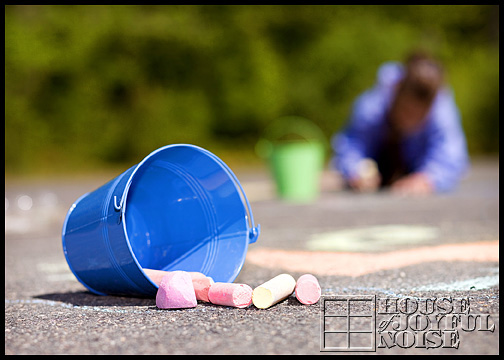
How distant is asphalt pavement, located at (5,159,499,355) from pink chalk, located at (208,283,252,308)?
0.03m

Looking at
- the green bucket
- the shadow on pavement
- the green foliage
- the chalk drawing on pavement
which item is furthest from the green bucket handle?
the shadow on pavement

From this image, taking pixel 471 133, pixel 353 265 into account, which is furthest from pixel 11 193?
pixel 471 133

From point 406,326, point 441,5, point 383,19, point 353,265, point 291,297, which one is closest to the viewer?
point 406,326

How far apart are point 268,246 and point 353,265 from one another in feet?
3.06

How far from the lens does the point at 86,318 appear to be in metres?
2.28

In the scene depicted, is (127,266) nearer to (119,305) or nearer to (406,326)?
(119,305)

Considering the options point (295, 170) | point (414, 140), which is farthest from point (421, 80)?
point (295, 170)

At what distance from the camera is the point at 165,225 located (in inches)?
116

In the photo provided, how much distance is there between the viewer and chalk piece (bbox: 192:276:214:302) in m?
2.40

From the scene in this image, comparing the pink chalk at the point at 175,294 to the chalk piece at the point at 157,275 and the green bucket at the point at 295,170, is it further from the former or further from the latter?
the green bucket at the point at 295,170

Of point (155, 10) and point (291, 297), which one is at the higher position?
point (155, 10)

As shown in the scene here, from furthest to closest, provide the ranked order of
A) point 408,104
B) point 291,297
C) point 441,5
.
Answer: point 441,5
point 408,104
point 291,297

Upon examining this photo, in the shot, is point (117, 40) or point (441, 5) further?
point (441, 5)

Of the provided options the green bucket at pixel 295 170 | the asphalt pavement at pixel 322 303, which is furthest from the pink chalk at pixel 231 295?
the green bucket at pixel 295 170
